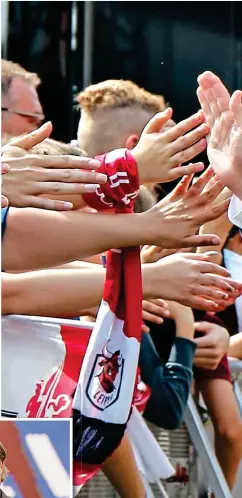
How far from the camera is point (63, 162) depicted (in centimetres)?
206

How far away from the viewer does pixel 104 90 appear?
257 centimetres

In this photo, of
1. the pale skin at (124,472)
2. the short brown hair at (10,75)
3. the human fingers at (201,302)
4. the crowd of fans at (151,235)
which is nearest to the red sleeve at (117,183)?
the crowd of fans at (151,235)

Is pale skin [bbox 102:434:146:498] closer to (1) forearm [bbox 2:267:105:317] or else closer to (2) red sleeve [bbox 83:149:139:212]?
(1) forearm [bbox 2:267:105:317]

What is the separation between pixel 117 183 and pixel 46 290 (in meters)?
0.26

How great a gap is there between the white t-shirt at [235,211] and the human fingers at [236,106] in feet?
0.45

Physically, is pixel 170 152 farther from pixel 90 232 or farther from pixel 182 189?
pixel 90 232

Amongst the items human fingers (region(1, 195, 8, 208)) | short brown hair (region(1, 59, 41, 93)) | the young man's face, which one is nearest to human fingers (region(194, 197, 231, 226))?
human fingers (region(1, 195, 8, 208))

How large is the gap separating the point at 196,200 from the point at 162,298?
0.67 feet

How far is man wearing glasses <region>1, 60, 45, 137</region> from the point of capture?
8.69 feet

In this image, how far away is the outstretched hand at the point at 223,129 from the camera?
6.61 feet

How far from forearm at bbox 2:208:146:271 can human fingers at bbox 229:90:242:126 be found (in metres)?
0.24

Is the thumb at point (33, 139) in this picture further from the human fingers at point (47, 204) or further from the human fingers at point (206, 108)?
the human fingers at point (206, 108)

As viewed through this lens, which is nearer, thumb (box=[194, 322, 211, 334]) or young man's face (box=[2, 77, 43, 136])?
thumb (box=[194, 322, 211, 334])

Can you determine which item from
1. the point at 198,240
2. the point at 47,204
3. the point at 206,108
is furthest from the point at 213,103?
Result: the point at 47,204
